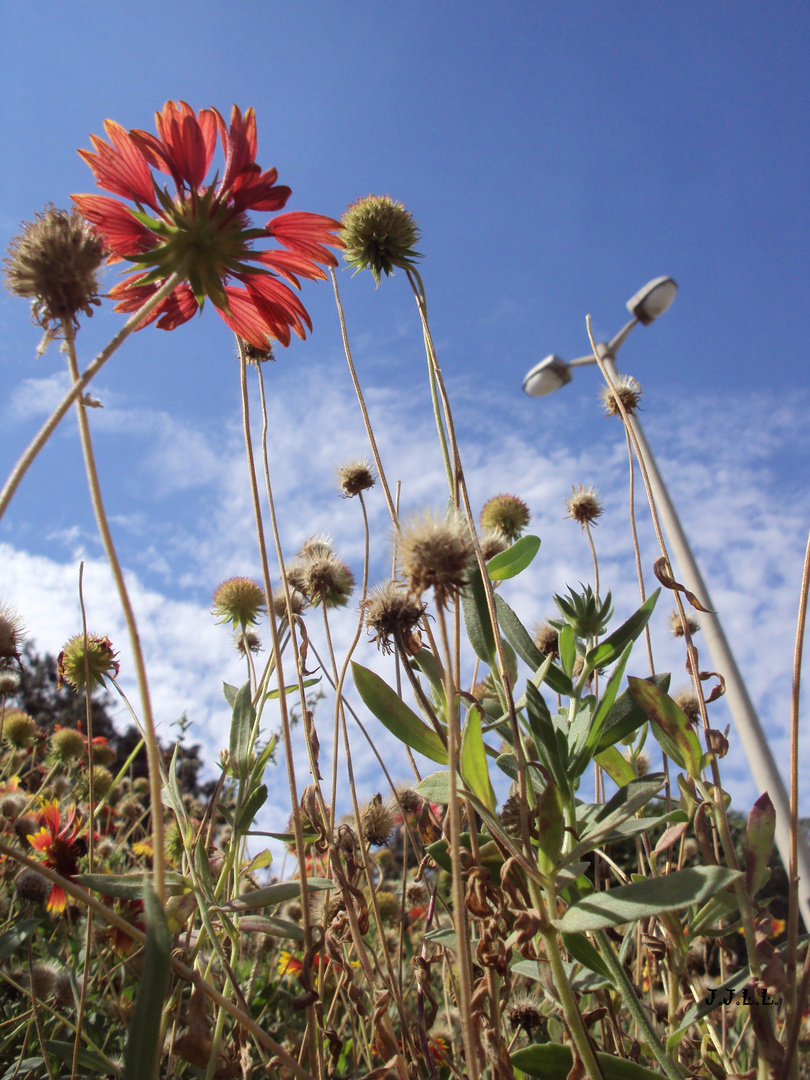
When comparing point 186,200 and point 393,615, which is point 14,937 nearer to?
point 393,615

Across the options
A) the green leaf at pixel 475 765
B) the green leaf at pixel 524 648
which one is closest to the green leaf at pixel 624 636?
the green leaf at pixel 524 648

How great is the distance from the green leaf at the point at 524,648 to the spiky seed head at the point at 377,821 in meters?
0.83

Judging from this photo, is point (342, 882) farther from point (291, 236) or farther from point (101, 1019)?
point (101, 1019)

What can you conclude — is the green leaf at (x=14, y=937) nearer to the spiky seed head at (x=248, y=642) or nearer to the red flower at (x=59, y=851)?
the red flower at (x=59, y=851)

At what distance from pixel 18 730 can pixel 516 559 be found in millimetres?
2867

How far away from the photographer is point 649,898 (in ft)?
2.52

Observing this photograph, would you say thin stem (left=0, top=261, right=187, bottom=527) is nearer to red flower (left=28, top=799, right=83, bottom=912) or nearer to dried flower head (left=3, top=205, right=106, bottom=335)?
dried flower head (left=3, top=205, right=106, bottom=335)

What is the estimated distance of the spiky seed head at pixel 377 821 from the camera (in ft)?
5.86

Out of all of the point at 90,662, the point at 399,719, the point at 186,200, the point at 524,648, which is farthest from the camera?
the point at 90,662

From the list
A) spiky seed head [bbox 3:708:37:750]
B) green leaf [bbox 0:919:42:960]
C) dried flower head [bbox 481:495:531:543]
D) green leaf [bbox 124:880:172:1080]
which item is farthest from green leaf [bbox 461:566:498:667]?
spiky seed head [bbox 3:708:37:750]

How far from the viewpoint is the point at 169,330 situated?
1308 millimetres

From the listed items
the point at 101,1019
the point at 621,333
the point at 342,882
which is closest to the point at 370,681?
the point at 342,882

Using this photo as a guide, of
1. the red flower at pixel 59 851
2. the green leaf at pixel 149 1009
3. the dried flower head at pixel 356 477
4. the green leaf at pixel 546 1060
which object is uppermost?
the dried flower head at pixel 356 477

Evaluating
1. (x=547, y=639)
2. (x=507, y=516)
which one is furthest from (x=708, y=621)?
(x=547, y=639)
